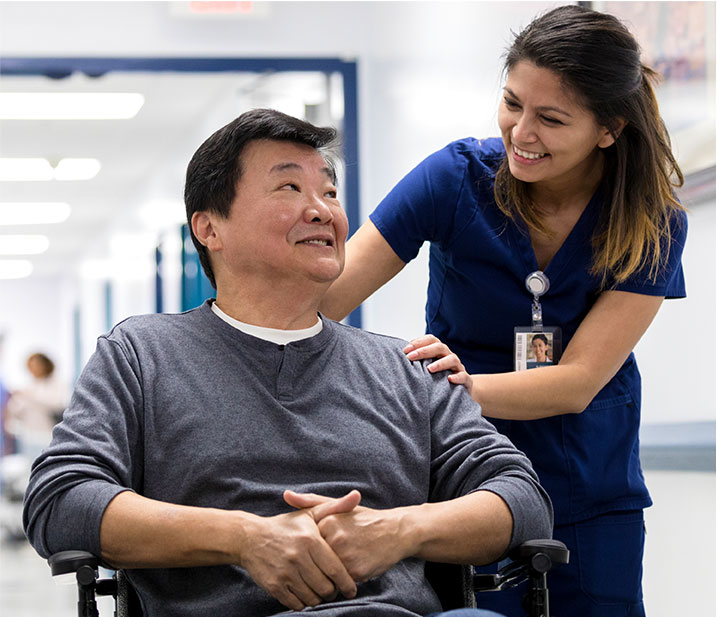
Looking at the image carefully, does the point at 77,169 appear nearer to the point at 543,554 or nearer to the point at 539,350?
the point at 539,350

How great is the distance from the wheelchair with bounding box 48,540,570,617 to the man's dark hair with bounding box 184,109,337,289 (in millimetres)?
620

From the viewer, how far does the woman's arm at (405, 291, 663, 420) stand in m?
1.84

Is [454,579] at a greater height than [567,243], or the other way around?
[567,243]

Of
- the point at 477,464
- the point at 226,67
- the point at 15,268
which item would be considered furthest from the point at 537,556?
the point at 15,268

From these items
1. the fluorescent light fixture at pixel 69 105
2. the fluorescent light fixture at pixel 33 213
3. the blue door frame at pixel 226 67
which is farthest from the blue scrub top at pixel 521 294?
the fluorescent light fixture at pixel 33 213

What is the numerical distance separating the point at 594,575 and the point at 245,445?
811mm

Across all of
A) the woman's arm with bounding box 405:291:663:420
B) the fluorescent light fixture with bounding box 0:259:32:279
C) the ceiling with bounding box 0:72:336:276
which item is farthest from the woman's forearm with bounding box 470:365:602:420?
the fluorescent light fixture with bounding box 0:259:32:279

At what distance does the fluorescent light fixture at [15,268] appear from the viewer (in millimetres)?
15617

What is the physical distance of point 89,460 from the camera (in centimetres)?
150

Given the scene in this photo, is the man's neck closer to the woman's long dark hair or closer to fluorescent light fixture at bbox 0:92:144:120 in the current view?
the woman's long dark hair

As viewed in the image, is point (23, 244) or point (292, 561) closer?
point (292, 561)

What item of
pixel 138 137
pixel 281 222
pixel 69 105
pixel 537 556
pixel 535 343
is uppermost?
pixel 69 105

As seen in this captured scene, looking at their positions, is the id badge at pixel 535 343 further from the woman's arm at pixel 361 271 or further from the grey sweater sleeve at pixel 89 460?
the grey sweater sleeve at pixel 89 460

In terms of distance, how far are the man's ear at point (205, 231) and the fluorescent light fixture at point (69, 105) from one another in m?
4.99
